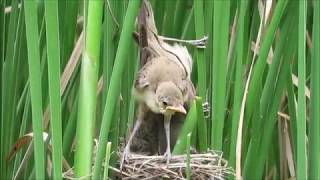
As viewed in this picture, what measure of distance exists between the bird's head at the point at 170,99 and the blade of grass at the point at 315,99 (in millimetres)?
258

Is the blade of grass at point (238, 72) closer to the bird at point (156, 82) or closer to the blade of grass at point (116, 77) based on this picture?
the bird at point (156, 82)

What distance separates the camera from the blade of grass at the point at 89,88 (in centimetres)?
94

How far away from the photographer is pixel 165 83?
1266 millimetres

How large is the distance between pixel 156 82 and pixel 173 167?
7.4 inches

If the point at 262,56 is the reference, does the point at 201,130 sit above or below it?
below

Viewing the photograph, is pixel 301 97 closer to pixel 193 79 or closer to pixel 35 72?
pixel 35 72

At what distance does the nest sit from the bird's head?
87 mm

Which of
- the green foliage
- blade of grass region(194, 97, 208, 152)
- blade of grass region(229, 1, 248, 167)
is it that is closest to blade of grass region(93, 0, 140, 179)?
the green foliage

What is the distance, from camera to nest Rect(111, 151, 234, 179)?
1.19m

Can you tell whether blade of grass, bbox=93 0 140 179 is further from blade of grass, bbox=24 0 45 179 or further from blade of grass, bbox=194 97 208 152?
blade of grass, bbox=194 97 208 152

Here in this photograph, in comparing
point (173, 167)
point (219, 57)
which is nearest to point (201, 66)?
point (219, 57)

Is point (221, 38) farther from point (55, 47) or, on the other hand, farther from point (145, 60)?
point (55, 47)

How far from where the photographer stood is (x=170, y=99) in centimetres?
120

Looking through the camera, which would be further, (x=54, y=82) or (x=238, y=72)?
(x=238, y=72)
